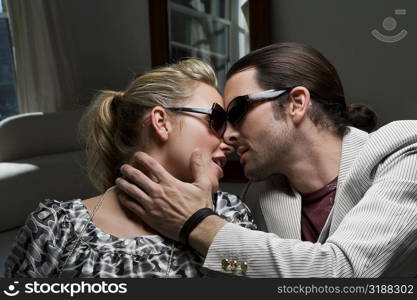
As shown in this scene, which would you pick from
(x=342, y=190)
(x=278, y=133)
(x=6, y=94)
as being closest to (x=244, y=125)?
(x=278, y=133)

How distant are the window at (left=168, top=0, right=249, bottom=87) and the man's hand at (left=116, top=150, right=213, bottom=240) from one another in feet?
8.81

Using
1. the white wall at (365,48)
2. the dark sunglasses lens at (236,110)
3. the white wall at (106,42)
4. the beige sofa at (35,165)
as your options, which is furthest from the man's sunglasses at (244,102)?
the white wall at (106,42)

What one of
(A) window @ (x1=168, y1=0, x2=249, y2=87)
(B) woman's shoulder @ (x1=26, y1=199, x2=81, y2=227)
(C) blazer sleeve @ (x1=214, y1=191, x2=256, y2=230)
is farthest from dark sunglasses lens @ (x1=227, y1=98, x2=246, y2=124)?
(A) window @ (x1=168, y1=0, x2=249, y2=87)

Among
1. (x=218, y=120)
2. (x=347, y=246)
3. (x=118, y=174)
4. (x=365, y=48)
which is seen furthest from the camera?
(x=365, y=48)

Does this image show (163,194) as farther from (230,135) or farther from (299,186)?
(299,186)

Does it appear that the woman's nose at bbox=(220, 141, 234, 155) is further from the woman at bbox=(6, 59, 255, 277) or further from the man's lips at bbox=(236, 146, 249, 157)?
the man's lips at bbox=(236, 146, 249, 157)

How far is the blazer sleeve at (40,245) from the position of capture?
129 centimetres

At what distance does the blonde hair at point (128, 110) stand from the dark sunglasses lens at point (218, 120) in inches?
3.3

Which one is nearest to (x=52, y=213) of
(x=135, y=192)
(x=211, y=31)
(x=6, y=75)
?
(x=135, y=192)

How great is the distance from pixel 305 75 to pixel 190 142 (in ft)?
1.62

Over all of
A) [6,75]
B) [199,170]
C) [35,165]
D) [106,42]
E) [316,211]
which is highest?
[106,42]

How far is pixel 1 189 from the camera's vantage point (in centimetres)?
317

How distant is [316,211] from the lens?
169 centimetres

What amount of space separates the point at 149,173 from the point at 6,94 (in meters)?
3.31
